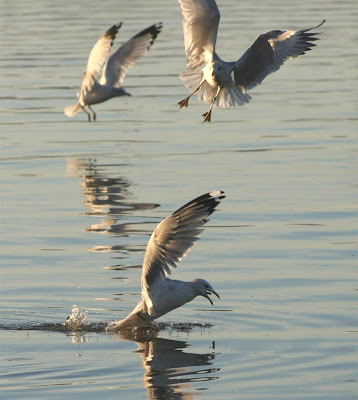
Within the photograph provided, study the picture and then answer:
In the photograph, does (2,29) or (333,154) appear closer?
(333,154)

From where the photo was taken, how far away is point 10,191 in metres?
14.4

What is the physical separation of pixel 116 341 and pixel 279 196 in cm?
494

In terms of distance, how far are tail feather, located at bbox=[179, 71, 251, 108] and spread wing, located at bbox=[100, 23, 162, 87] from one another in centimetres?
719

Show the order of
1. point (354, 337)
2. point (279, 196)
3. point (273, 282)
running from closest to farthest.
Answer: point (354, 337) → point (273, 282) → point (279, 196)

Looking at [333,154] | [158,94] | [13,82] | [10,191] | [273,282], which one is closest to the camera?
[273,282]

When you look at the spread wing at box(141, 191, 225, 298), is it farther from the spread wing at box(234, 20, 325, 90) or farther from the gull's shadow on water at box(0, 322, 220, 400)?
the spread wing at box(234, 20, 325, 90)

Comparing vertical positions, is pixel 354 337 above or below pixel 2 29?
below

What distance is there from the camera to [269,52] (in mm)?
12758

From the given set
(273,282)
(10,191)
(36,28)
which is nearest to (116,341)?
(273,282)

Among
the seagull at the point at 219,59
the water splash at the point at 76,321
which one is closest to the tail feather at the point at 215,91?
the seagull at the point at 219,59

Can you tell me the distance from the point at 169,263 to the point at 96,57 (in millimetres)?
11415

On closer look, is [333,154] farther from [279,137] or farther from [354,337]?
[354,337]

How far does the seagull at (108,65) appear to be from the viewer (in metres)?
19.8

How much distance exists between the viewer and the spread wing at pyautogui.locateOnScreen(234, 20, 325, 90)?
41.2ft
